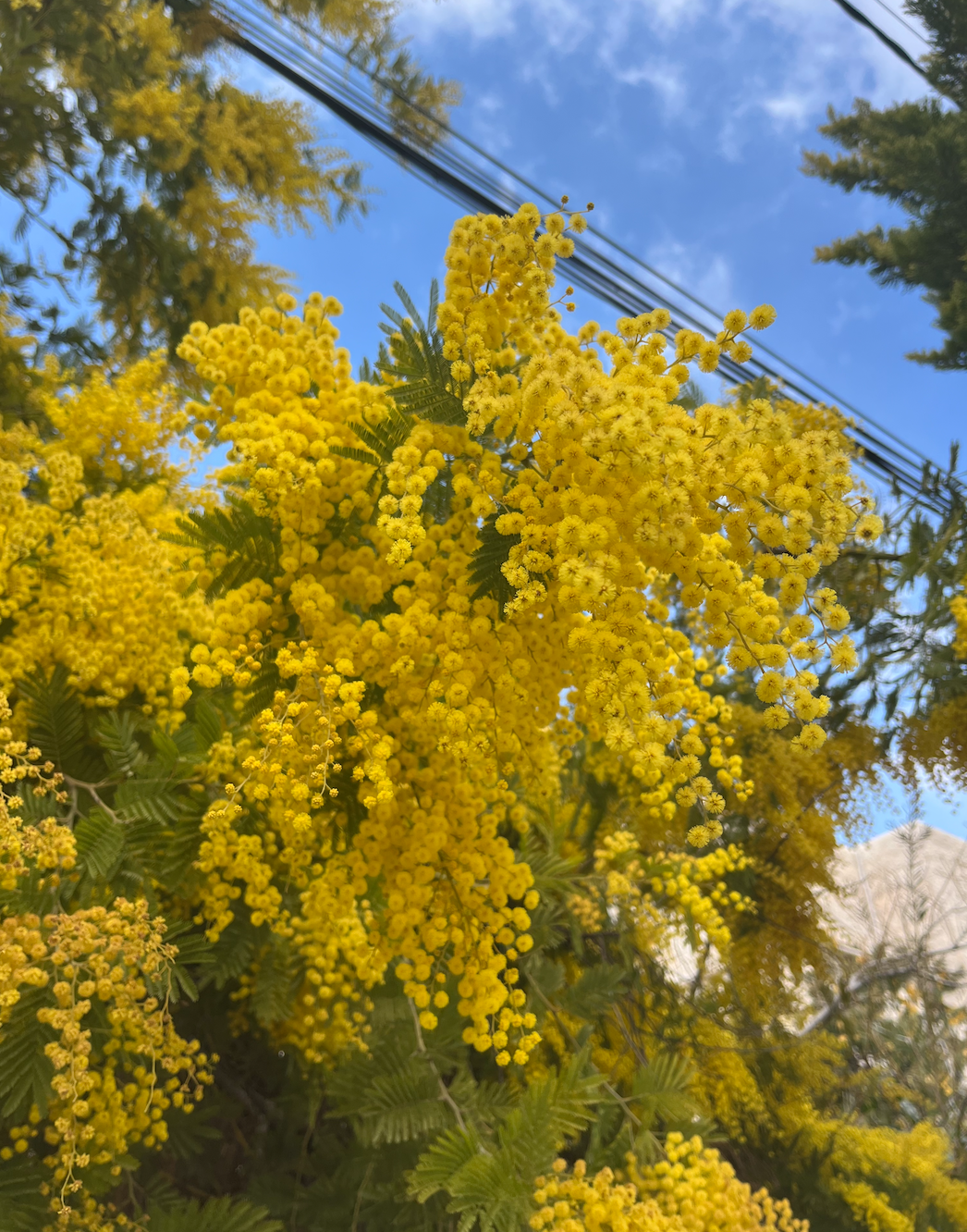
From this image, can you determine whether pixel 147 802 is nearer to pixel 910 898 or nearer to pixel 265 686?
pixel 265 686

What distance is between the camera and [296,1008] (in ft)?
9.11

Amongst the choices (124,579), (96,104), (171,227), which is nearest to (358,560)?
(124,579)

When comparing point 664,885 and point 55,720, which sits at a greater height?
point 664,885

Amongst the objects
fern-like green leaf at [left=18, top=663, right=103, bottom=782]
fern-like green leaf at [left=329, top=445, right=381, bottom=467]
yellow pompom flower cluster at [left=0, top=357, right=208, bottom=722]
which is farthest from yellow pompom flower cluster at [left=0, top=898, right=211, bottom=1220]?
fern-like green leaf at [left=329, top=445, right=381, bottom=467]

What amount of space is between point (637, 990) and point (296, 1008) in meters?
1.70

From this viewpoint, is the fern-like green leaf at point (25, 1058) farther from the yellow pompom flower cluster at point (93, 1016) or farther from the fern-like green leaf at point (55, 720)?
the fern-like green leaf at point (55, 720)

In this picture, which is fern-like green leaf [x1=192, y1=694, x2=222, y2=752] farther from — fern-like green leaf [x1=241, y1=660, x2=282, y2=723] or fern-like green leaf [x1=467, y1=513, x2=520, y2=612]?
fern-like green leaf [x1=467, y1=513, x2=520, y2=612]

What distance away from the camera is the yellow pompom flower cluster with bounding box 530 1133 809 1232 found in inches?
68.8

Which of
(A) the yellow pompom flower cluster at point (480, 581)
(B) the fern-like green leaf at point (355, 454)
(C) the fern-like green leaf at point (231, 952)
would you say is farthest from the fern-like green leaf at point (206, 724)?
(B) the fern-like green leaf at point (355, 454)

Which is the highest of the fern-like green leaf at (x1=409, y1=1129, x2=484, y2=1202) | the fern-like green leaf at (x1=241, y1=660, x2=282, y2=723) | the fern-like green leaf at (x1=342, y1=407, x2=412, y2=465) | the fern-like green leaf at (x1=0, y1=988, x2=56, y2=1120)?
the fern-like green leaf at (x1=342, y1=407, x2=412, y2=465)

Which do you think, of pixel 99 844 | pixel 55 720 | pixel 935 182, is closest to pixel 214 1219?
pixel 99 844

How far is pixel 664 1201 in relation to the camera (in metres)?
2.07

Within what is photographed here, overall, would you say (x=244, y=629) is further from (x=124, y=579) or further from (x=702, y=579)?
(x=702, y=579)

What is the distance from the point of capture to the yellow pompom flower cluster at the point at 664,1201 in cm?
175
